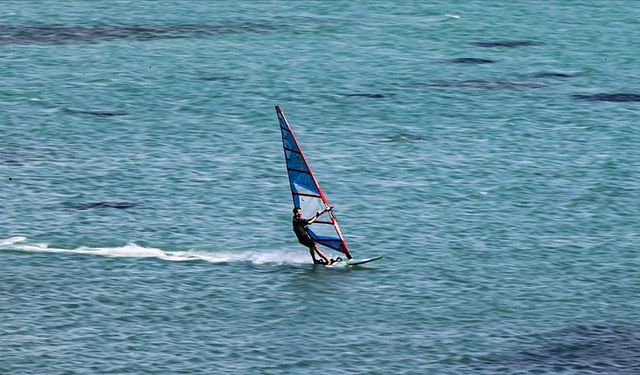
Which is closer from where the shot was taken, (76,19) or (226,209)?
(226,209)

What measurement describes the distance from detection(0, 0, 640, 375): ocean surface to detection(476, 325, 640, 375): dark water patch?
12 cm

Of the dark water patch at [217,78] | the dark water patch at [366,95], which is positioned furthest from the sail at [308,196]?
the dark water patch at [217,78]

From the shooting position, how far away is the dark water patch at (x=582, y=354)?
156 feet

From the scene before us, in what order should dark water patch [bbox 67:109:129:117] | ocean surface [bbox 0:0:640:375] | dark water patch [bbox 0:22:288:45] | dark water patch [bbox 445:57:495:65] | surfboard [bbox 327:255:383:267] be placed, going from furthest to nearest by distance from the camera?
dark water patch [bbox 0:22:288:45] → dark water patch [bbox 445:57:495:65] → dark water patch [bbox 67:109:129:117] → surfboard [bbox 327:255:383:267] → ocean surface [bbox 0:0:640:375]

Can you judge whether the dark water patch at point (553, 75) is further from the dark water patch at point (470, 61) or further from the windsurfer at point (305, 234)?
the windsurfer at point (305, 234)

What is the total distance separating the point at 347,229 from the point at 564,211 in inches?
437

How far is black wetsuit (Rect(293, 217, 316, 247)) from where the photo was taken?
185 ft

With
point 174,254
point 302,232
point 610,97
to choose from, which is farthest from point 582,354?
point 610,97

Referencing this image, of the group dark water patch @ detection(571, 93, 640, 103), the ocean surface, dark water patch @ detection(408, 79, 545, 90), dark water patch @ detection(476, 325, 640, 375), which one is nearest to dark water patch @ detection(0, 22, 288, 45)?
the ocean surface

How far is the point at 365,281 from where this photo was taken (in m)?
55.8

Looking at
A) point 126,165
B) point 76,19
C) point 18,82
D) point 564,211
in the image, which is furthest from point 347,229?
point 76,19

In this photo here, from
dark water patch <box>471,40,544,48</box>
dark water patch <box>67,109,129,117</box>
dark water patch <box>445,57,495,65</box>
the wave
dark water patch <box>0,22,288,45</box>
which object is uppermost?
dark water patch <box>0,22,288,45</box>

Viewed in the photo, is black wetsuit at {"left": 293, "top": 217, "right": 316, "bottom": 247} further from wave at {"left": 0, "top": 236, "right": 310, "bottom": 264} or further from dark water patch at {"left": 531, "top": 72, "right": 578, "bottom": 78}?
dark water patch at {"left": 531, "top": 72, "right": 578, "bottom": 78}

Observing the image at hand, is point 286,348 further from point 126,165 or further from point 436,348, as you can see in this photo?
point 126,165
